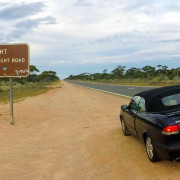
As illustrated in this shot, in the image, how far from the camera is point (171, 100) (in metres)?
5.48

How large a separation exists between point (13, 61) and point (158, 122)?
737 cm

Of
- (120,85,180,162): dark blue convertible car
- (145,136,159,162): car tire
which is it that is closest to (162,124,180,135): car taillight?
(120,85,180,162): dark blue convertible car

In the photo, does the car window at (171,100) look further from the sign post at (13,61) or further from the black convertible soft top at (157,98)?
the sign post at (13,61)

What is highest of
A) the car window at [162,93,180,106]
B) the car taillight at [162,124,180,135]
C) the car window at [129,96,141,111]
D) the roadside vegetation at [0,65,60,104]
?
the car window at [162,93,180,106]

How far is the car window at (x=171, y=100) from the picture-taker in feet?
17.8

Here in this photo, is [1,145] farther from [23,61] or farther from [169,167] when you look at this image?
[169,167]

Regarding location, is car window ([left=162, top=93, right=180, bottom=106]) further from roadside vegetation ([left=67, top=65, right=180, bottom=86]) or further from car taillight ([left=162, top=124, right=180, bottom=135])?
roadside vegetation ([left=67, top=65, right=180, bottom=86])

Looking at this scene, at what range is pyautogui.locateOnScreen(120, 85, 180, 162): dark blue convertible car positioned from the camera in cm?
455

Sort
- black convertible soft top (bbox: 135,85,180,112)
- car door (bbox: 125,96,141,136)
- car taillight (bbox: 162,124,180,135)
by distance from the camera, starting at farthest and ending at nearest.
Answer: car door (bbox: 125,96,141,136) → black convertible soft top (bbox: 135,85,180,112) → car taillight (bbox: 162,124,180,135)

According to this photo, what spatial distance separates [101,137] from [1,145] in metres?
2.95

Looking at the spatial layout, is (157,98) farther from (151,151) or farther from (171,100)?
(151,151)

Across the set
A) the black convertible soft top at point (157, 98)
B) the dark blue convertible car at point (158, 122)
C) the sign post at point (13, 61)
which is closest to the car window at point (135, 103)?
the dark blue convertible car at point (158, 122)

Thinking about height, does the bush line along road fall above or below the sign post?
below

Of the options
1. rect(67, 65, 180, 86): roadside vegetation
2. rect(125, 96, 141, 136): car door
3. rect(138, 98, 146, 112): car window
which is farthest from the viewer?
rect(67, 65, 180, 86): roadside vegetation
